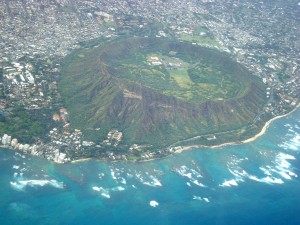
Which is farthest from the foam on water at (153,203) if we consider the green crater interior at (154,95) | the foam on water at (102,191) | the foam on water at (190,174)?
the green crater interior at (154,95)

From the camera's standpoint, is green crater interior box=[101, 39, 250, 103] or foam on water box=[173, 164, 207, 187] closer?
foam on water box=[173, 164, 207, 187]

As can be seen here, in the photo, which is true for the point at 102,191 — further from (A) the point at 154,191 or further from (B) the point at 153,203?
(A) the point at 154,191

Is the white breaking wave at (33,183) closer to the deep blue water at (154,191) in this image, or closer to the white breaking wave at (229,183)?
the deep blue water at (154,191)

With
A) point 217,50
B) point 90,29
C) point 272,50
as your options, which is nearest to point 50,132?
point 90,29

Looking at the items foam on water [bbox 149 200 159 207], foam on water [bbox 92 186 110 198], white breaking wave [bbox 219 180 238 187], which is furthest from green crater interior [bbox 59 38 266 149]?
foam on water [bbox 149 200 159 207]

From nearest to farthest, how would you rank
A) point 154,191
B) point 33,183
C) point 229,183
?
point 33,183 → point 154,191 → point 229,183

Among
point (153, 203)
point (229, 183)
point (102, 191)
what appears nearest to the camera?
point (153, 203)

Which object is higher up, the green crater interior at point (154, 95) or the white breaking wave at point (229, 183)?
the green crater interior at point (154, 95)

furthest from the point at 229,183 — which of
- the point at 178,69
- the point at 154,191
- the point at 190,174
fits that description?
the point at 178,69

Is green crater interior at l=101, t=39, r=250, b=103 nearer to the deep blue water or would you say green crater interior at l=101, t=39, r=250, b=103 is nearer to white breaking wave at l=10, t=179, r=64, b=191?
the deep blue water
